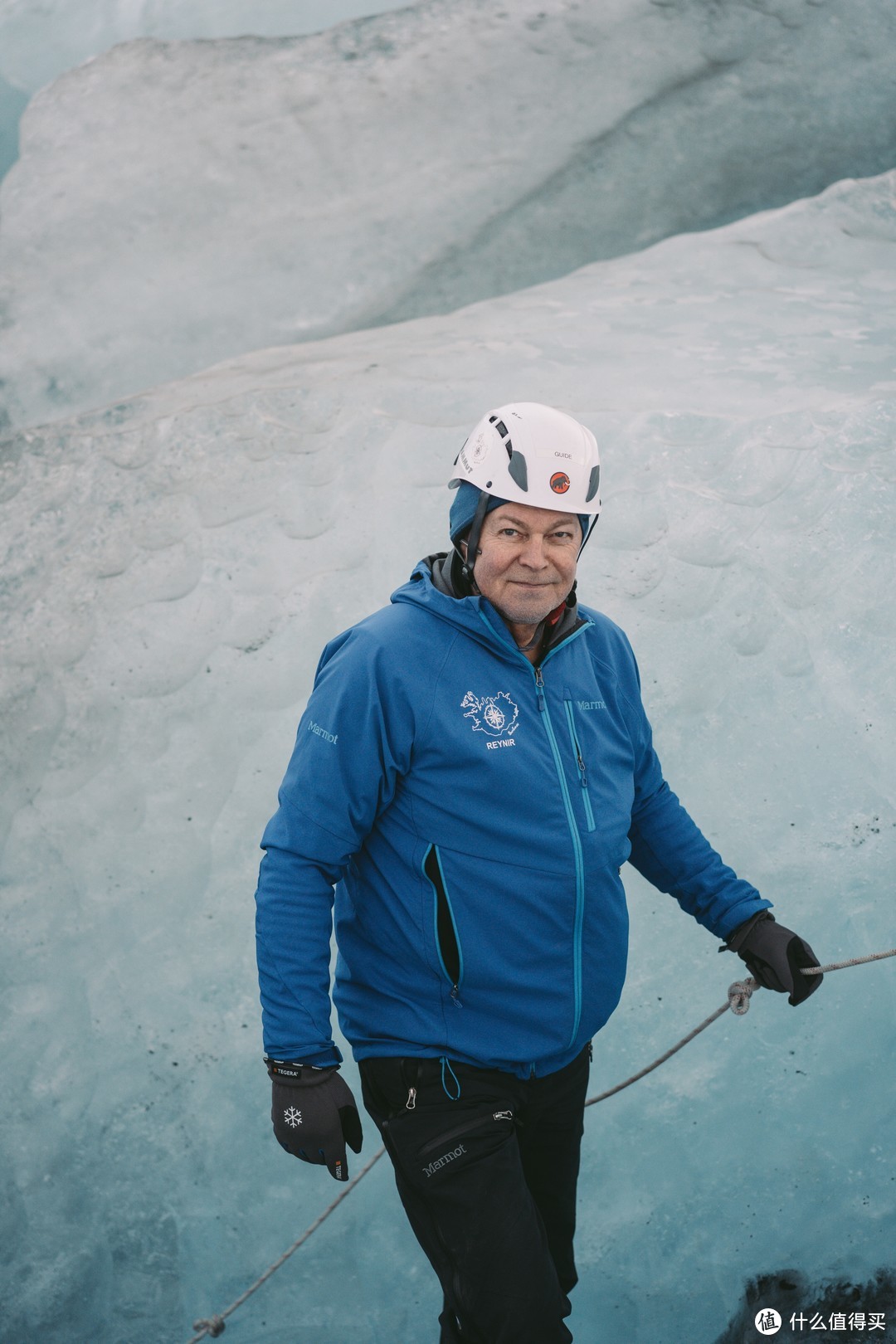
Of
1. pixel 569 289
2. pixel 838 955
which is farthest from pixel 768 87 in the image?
pixel 838 955

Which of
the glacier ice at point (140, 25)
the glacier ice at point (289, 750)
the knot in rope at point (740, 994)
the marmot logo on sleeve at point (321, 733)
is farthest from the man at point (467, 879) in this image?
the glacier ice at point (140, 25)

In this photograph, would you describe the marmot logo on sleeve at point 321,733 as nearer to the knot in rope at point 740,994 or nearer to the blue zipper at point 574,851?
the blue zipper at point 574,851

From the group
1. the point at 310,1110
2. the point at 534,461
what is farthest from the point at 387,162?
the point at 310,1110

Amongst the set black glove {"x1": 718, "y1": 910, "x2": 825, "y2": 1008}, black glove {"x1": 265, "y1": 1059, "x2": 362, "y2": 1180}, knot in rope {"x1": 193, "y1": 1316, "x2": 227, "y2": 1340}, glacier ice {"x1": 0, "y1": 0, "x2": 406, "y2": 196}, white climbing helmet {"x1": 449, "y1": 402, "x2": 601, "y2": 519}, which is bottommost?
knot in rope {"x1": 193, "y1": 1316, "x2": 227, "y2": 1340}

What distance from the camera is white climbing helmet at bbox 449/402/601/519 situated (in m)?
1.72

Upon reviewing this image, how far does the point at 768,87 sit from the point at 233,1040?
10.2ft

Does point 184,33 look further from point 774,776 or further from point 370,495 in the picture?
point 774,776

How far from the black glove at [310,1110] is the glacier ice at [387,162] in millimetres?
2079

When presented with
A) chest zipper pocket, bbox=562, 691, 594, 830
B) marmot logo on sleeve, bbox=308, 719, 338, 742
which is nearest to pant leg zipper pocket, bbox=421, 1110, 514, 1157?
chest zipper pocket, bbox=562, 691, 594, 830

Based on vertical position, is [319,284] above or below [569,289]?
above

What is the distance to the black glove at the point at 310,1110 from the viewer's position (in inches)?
62.0

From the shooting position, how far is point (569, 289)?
3.46m

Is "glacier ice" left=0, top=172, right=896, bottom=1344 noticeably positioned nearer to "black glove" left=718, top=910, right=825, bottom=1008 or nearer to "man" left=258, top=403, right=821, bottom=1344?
"black glove" left=718, top=910, right=825, bottom=1008

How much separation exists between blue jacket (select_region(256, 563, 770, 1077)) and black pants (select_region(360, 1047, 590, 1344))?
0.15 feet
